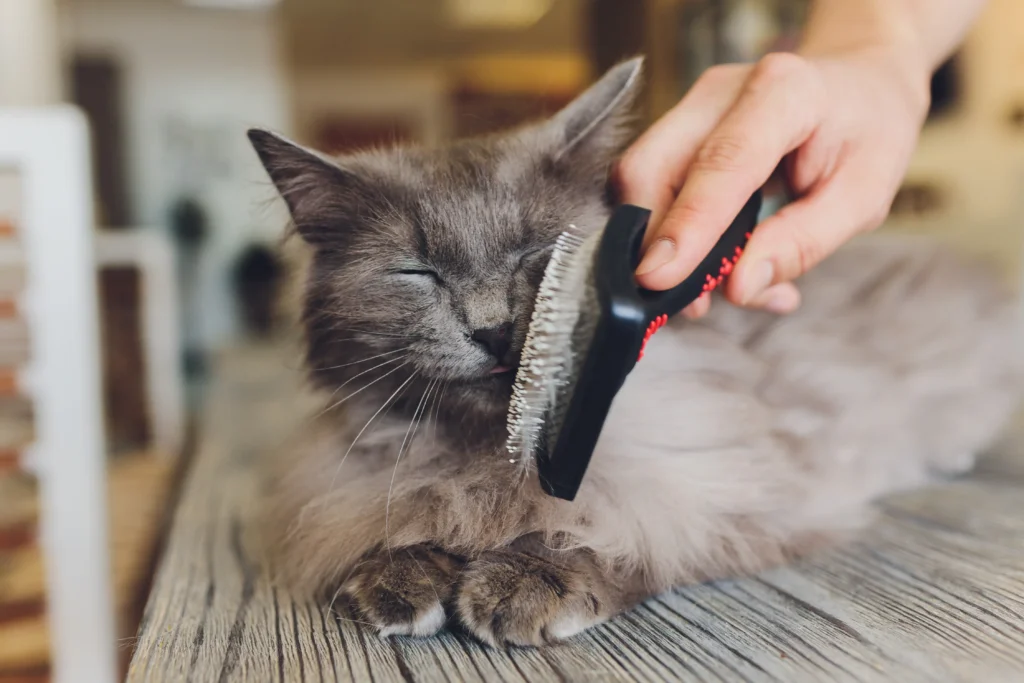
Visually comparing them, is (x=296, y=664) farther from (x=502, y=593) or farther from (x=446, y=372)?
(x=446, y=372)

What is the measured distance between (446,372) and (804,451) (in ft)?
1.79

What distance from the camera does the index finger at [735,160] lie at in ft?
2.52

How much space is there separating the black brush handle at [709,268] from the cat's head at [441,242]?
5.5 inches

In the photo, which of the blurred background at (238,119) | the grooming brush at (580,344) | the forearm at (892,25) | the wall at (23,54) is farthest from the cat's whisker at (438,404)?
the wall at (23,54)

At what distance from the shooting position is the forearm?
1079 millimetres

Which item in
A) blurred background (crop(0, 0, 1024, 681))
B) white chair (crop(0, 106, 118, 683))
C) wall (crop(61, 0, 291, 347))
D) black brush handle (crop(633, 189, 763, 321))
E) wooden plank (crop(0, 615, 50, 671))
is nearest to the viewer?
black brush handle (crop(633, 189, 763, 321))

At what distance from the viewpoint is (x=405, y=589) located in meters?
0.74

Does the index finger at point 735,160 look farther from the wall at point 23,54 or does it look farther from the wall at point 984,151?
the wall at point 23,54

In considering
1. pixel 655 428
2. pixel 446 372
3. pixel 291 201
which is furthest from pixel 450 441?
pixel 291 201

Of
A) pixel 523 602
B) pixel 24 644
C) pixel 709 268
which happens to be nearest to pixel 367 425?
pixel 523 602

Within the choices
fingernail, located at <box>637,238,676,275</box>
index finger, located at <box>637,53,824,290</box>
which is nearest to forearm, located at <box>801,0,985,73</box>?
index finger, located at <box>637,53,824,290</box>

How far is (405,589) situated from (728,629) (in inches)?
12.1

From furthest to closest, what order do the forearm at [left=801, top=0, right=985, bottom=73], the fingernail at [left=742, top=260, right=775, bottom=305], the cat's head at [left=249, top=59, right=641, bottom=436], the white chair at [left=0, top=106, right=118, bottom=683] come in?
the white chair at [left=0, top=106, right=118, bottom=683] < the forearm at [left=801, top=0, right=985, bottom=73] < the fingernail at [left=742, top=260, right=775, bottom=305] < the cat's head at [left=249, top=59, right=641, bottom=436]

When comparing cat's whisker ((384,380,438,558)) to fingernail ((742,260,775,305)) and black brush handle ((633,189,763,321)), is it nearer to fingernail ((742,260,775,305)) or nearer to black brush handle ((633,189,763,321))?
black brush handle ((633,189,763,321))
